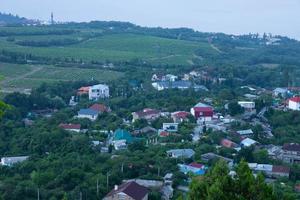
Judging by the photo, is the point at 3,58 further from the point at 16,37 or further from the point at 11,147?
the point at 11,147

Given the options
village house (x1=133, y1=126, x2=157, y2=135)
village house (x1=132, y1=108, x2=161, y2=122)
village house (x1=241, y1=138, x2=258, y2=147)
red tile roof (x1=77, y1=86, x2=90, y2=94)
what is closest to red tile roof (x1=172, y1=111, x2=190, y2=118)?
village house (x1=132, y1=108, x2=161, y2=122)

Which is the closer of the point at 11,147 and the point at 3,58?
the point at 11,147

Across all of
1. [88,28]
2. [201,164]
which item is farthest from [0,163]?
[88,28]

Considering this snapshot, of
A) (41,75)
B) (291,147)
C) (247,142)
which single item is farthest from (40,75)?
(291,147)

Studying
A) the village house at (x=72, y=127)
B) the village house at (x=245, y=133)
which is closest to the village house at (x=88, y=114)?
the village house at (x=72, y=127)

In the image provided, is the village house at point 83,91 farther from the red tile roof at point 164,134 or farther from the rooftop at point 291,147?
the rooftop at point 291,147

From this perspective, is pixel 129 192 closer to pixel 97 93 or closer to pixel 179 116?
pixel 179 116
